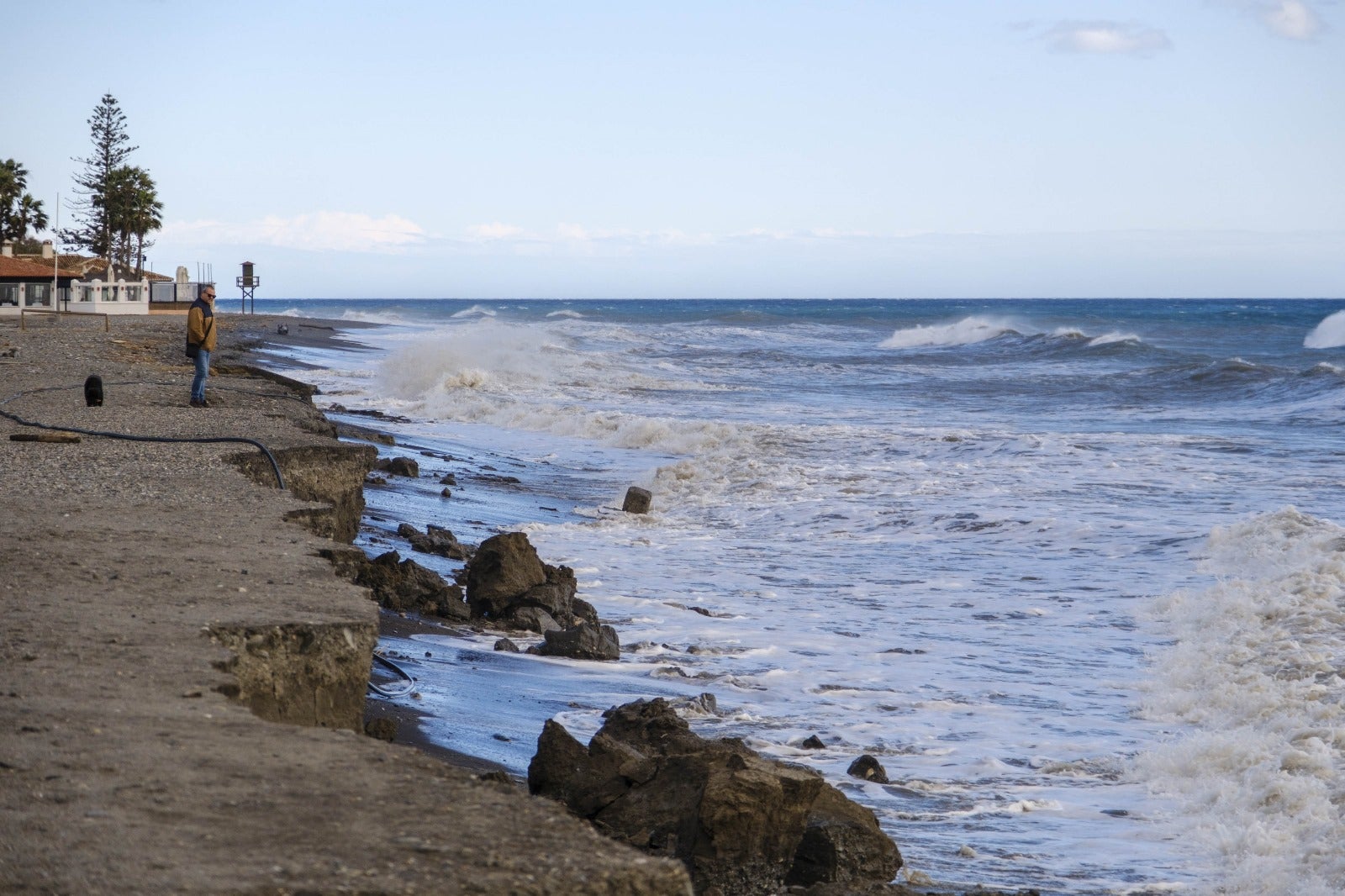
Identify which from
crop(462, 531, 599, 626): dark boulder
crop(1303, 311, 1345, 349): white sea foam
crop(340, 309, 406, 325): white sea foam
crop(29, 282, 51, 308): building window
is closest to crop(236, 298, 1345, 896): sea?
crop(462, 531, 599, 626): dark boulder

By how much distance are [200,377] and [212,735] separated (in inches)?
438

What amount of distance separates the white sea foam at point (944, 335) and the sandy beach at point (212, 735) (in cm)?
5576

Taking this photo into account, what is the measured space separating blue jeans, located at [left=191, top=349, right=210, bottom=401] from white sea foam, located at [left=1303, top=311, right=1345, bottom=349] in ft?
168

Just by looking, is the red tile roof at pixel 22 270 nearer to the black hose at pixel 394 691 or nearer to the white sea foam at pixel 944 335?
the white sea foam at pixel 944 335

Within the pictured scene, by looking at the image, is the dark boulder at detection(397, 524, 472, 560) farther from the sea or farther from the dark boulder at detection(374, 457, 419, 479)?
the dark boulder at detection(374, 457, 419, 479)

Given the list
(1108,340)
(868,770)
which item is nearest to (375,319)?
(1108,340)

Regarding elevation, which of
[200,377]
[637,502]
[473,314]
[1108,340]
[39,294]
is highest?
[473,314]

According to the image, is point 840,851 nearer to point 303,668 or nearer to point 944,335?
point 303,668

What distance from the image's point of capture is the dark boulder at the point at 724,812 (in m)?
4.75

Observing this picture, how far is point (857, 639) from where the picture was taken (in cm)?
918

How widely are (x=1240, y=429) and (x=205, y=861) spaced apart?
79.1 ft

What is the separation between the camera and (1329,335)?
59.0m

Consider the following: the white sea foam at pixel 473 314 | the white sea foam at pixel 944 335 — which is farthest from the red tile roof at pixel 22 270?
the white sea foam at pixel 473 314

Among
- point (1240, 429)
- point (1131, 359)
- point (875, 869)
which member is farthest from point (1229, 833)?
point (1131, 359)
